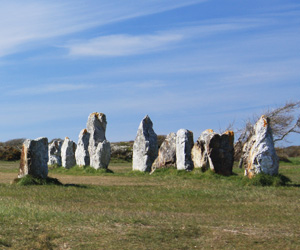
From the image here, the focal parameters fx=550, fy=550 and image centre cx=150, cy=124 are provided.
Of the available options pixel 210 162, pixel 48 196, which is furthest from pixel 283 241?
pixel 210 162

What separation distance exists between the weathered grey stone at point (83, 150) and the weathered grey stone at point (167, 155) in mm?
6132

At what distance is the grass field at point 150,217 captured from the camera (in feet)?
31.9

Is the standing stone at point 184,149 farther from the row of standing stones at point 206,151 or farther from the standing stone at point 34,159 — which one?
the standing stone at point 34,159

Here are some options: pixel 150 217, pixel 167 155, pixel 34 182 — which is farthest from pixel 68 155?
pixel 150 217

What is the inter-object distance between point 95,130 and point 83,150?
138 centimetres

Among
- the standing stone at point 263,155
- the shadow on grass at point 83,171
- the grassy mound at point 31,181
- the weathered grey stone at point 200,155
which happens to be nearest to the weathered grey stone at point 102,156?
the shadow on grass at point 83,171

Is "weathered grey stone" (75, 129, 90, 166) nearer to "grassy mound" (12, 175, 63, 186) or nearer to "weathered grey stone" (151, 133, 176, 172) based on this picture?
"weathered grey stone" (151, 133, 176, 172)

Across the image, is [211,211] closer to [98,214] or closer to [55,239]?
[98,214]

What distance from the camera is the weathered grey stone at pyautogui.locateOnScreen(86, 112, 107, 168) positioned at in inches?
1245

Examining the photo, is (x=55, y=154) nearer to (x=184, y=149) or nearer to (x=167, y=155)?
(x=167, y=155)

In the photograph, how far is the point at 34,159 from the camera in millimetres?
20062

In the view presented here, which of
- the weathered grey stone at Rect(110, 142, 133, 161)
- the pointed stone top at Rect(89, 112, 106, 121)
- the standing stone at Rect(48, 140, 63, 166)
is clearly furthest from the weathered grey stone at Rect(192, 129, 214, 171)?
the weathered grey stone at Rect(110, 142, 133, 161)

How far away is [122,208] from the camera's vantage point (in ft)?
45.6

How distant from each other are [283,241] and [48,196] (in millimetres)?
8507
